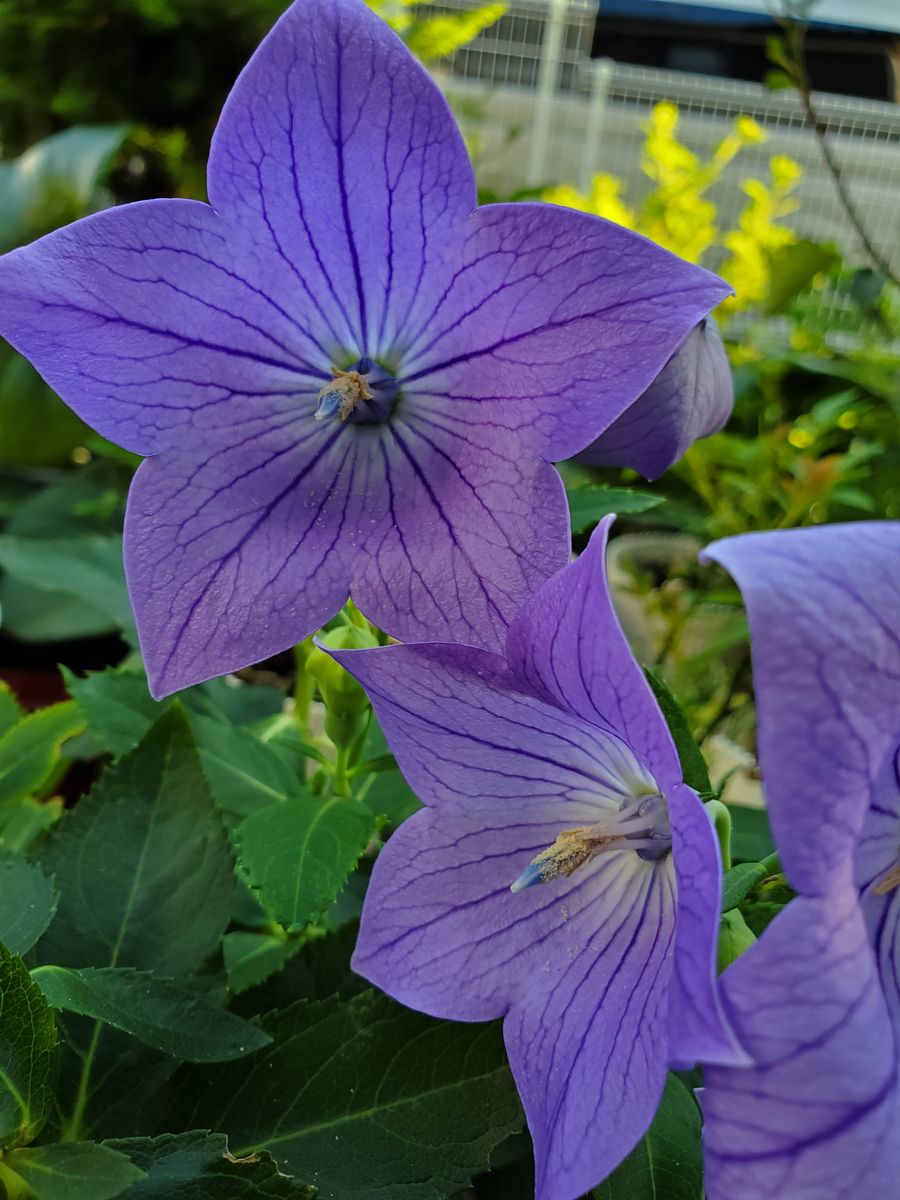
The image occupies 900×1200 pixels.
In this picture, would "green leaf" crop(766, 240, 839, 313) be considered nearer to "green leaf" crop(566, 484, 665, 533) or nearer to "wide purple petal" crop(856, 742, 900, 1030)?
"green leaf" crop(566, 484, 665, 533)

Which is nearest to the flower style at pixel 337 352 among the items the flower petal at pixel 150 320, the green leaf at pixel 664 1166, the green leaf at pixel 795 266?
the flower petal at pixel 150 320

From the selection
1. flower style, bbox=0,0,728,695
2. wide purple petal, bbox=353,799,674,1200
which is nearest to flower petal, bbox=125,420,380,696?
flower style, bbox=0,0,728,695

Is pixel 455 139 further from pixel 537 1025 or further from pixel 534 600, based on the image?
pixel 537 1025

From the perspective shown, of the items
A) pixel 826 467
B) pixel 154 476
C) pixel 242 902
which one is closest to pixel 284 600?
pixel 154 476

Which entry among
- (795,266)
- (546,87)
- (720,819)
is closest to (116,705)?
(720,819)

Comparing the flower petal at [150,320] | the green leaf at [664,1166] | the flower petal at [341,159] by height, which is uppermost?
the flower petal at [341,159]

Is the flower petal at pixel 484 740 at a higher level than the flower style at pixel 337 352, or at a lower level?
lower

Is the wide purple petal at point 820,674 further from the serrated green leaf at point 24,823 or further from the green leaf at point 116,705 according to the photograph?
the serrated green leaf at point 24,823
